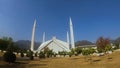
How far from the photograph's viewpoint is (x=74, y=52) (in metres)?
57.8

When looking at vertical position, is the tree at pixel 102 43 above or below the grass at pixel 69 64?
above

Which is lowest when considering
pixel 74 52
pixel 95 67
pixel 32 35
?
pixel 95 67

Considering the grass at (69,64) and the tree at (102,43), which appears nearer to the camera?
the grass at (69,64)

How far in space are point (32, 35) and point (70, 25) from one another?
15310 mm

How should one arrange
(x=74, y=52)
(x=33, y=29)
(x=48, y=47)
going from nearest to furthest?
(x=74, y=52), (x=48, y=47), (x=33, y=29)

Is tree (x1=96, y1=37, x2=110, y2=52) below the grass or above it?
above

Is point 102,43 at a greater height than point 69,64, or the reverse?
point 102,43

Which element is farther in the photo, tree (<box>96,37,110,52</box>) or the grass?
tree (<box>96,37,110,52</box>)

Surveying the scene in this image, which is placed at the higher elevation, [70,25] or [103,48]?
[70,25]

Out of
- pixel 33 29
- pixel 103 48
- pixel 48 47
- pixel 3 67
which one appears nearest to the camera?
pixel 3 67

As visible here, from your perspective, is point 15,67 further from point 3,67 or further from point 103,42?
point 103,42

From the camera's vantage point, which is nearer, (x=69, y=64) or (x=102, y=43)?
(x=69, y=64)

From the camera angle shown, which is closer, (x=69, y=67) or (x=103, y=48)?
(x=69, y=67)

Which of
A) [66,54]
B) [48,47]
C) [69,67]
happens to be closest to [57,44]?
[48,47]
